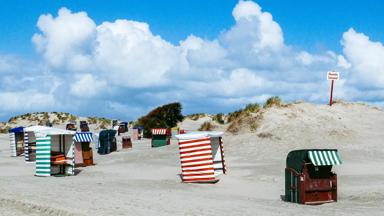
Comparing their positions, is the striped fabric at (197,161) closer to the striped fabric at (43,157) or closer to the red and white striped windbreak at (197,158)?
the red and white striped windbreak at (197,158)

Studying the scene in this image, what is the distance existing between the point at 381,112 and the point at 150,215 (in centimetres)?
3581

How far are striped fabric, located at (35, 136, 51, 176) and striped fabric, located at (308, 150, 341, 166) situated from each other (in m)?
13.9

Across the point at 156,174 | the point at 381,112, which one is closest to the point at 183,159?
the point at 156,174

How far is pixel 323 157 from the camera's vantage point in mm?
17625

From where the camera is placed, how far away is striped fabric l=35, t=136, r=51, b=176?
1048 inches

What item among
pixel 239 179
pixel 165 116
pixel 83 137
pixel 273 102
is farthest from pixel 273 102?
pixel 165 116

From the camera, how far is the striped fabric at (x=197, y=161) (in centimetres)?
2328

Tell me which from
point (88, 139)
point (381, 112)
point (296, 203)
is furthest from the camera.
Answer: point (381, 112)

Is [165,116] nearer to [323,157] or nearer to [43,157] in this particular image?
[43,157]

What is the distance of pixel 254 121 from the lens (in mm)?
41094

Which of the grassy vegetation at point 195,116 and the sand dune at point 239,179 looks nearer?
the sand dune at point 239,179

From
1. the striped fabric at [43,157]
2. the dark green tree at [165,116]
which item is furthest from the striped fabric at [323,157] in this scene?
the dark green tree at [165,116]

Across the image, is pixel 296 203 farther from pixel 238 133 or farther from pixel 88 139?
pixel 238 133

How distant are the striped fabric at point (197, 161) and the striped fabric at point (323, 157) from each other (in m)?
6.53
